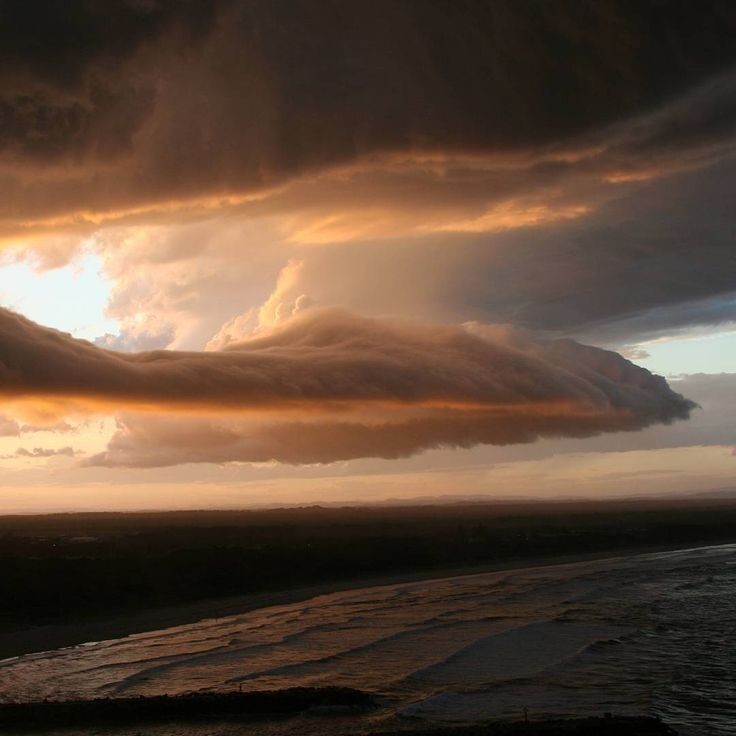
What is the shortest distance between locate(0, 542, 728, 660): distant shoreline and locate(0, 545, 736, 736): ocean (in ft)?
5.70

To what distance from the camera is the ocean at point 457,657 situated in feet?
101

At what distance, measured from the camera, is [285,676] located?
34969 mm

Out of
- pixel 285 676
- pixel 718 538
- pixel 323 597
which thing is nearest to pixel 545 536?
pixel 718 538

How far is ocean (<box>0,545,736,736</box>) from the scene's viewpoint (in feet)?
101

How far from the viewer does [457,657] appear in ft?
130

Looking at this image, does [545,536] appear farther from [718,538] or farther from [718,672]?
[718,672]

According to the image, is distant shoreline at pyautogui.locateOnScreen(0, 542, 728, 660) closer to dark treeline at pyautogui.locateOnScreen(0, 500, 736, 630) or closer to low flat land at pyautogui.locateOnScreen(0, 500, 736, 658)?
low flat land at pyautogui.locateOnScreen(0, 500, 736, 658)

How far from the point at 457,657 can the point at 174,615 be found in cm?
2098

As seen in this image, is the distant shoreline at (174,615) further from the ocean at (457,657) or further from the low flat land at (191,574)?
the ocean at (457,657)

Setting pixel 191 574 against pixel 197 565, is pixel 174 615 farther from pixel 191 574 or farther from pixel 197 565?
pixel 197 565

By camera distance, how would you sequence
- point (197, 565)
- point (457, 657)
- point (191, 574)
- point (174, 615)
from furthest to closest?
point (197, 565) < point (191, 574) < point (174, 615) < point (457, 657)

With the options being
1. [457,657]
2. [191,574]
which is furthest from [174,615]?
[457,657]

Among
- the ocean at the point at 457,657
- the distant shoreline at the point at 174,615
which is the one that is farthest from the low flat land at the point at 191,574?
the ocean at the point at 457,657

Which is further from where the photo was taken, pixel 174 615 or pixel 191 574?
pixel 191 574
